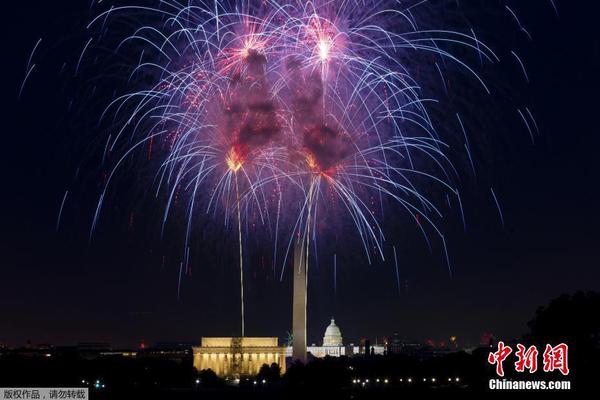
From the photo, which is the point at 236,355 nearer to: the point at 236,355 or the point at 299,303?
the point at 236,355

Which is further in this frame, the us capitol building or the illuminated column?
the us capitol building

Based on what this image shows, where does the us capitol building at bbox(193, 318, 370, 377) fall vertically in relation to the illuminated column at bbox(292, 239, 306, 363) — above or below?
below

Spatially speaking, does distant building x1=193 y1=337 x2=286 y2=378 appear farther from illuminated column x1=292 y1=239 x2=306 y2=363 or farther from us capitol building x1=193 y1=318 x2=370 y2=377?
illuminated column x1=292 y1=239 x2=306 y2=363

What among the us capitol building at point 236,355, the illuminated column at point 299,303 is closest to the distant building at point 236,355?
the us capitol building at point 236,355

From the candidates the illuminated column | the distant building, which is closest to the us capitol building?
the distant building

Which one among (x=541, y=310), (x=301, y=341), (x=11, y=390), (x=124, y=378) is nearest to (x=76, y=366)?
(x=124, y=378)

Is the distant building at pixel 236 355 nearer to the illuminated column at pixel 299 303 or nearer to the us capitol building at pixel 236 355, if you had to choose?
the us capitol building at pixel 236 355

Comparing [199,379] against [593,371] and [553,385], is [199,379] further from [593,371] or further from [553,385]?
[553,385]
